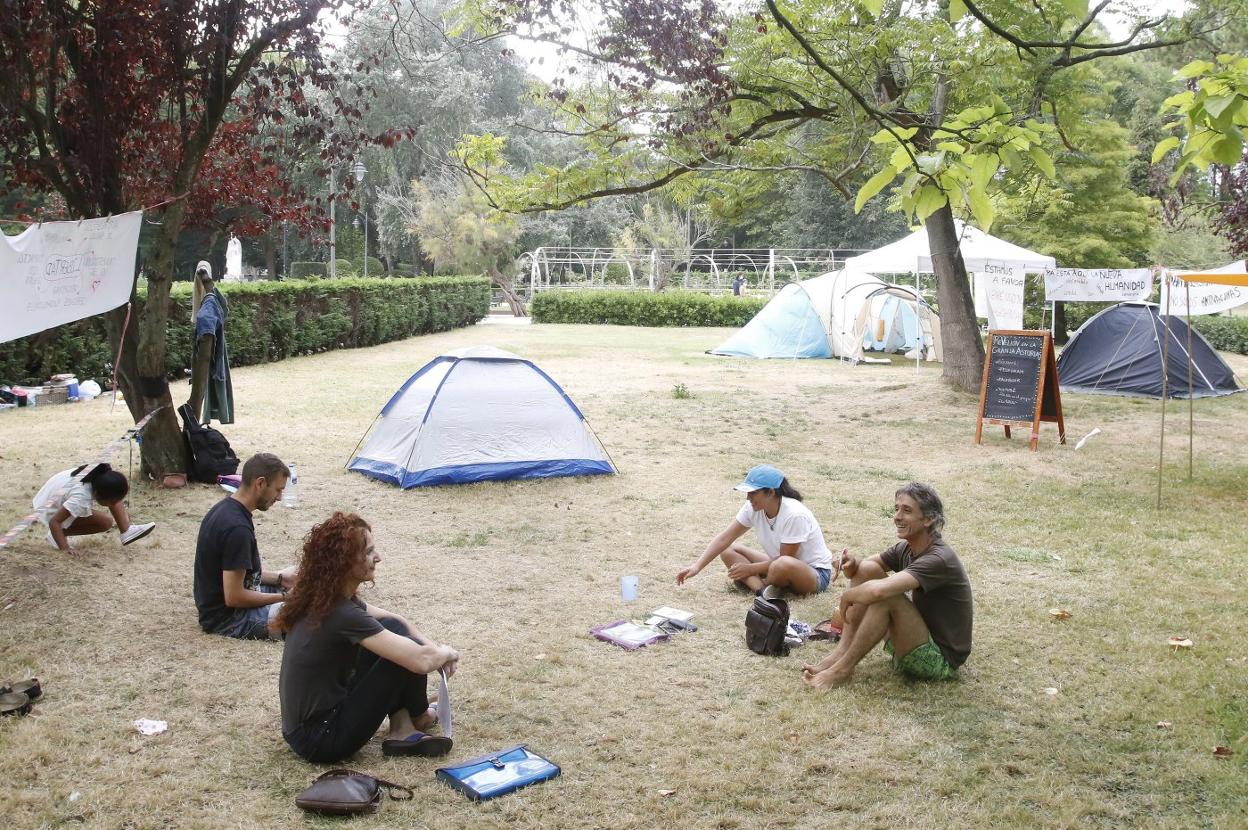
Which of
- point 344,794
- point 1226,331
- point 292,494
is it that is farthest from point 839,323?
point 344,794

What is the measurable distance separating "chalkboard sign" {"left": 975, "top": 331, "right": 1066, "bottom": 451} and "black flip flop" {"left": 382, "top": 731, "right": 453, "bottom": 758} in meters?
8.24

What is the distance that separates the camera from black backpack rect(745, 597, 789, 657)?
16.5ft

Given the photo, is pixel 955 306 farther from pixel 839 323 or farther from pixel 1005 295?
pixel 839 323

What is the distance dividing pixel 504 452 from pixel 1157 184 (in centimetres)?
2399

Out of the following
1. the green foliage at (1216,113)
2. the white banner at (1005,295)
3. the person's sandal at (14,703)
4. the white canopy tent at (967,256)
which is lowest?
the person's sandal at (14,703)

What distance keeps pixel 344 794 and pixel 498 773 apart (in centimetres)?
55

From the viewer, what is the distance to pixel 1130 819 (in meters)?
3.50

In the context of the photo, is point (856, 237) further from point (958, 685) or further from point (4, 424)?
point (958, 685)

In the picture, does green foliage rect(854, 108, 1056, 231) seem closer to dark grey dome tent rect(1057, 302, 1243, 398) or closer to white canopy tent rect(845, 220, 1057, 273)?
dark grey dome tent rect(1057, 302, 1243, 398)

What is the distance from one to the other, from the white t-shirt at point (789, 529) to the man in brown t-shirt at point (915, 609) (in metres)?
1.12

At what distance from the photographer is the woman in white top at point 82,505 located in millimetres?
6359

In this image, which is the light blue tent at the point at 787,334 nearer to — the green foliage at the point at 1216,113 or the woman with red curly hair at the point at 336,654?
the green foliage at the point at 1216,113

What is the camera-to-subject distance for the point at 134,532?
6.69 metres

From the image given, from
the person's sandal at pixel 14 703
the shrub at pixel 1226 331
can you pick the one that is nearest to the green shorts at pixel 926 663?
the person's sandal at pixel 14 703
